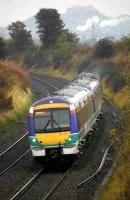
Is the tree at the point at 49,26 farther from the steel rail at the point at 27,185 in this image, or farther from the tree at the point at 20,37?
the steel rail at the point at 27,185

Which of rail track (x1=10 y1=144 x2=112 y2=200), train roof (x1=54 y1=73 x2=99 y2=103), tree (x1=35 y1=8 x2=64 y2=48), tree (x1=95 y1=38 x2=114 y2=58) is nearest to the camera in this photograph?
rail track (x1=10 y1=144 x2=112 y2=200)

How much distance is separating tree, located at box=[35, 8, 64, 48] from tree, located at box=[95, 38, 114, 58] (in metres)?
21.7

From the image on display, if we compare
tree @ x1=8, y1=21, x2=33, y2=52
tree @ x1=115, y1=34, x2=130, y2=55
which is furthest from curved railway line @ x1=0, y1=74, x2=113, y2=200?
tree @ x1=8, y1=21, x2=33, y2=52

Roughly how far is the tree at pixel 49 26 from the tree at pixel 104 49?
2173 centimetres

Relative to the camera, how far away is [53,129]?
67.2ft

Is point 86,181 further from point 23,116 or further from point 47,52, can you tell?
point 47,52

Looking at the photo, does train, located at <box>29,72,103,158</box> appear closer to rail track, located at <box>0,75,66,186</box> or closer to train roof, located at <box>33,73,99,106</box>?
train roof, located at <box>33,73,99,106</box>

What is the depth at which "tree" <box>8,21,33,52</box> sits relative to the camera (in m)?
91.0

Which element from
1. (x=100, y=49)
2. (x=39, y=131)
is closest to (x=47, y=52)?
(x=100, y=49)

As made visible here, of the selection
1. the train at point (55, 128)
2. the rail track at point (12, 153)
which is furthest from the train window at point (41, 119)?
the rail track at point (12, 153)

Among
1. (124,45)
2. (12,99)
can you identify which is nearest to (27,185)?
(12,99)

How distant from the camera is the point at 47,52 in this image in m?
83.2

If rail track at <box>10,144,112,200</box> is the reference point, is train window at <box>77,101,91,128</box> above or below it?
above

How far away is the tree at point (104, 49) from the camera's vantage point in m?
61.6
